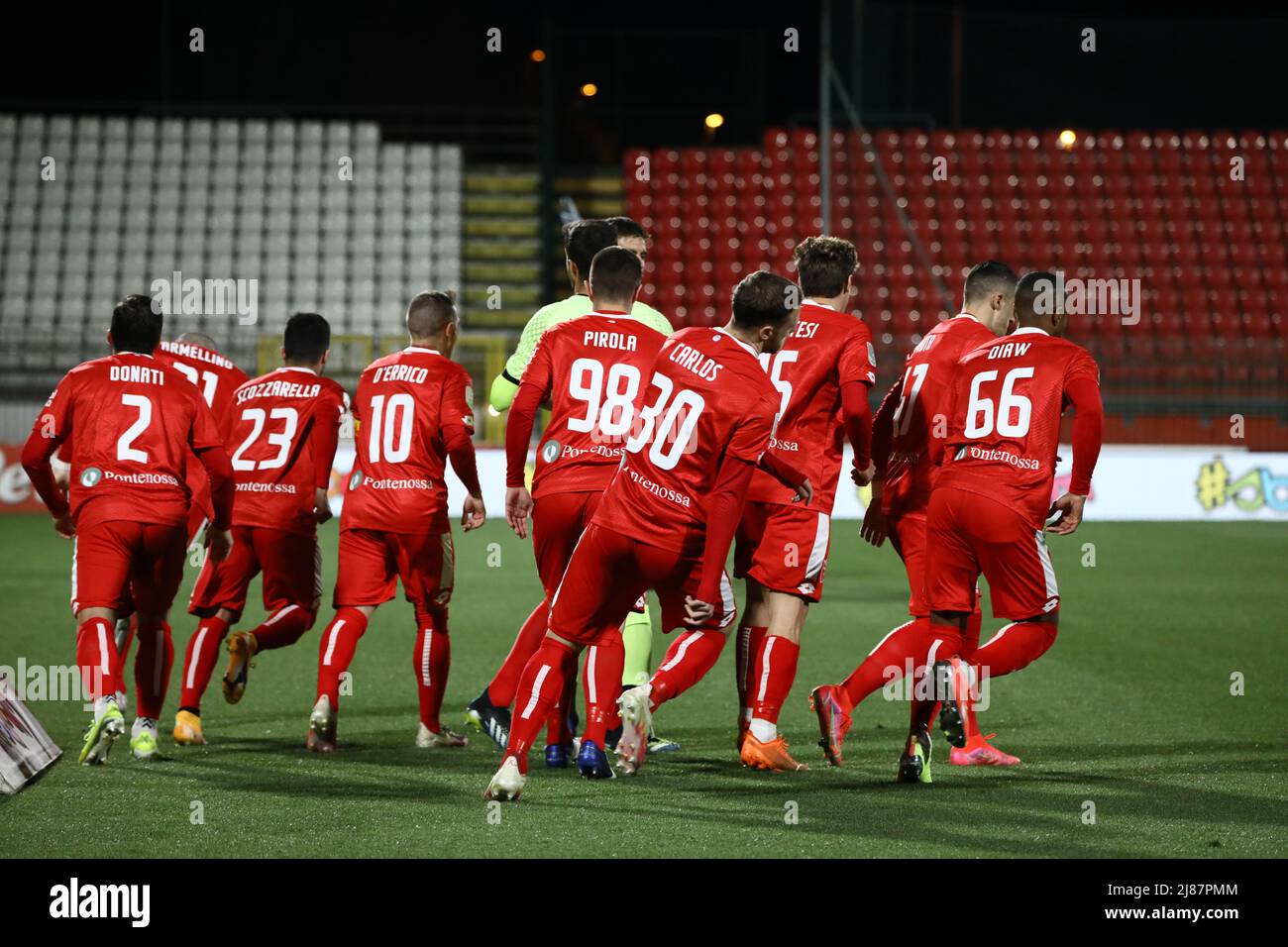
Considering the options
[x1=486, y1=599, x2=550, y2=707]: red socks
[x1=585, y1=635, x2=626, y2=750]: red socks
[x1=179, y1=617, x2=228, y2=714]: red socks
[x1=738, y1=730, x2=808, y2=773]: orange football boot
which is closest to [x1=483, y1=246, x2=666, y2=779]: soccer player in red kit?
[x1=585, y1=635, x2=626, y2=750]: red socks

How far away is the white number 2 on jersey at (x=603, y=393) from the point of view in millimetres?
6070

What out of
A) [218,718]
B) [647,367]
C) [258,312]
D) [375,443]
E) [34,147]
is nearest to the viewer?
[647,367]

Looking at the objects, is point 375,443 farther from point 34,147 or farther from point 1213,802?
A: point 34,147

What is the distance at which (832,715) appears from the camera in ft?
19.9

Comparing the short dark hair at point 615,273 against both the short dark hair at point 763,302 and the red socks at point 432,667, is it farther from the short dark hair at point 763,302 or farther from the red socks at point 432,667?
the red socks at point 432,667

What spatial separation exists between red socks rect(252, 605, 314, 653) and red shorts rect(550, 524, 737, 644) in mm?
1939

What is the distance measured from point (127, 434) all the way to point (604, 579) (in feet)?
6.75

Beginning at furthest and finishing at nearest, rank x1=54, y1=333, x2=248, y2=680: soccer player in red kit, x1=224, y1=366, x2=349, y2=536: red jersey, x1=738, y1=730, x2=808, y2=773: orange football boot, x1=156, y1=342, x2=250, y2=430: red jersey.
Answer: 1. x1=156, y1=342, x2=250, y2=430: red jersey
2. x1=54, y1=333, x2=248, y2=680: soccer player in red kit
3. x1=224, y1=366, x2=349, y2=536: red jersey
4. x1=738, y1=730, x2=808, y2=773: orange football boot

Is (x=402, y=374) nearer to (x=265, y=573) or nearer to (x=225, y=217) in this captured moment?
Result: (x=265, y=573)

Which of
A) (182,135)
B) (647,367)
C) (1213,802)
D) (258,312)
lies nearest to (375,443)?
(647,367)

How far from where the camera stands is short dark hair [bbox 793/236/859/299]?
6.52m

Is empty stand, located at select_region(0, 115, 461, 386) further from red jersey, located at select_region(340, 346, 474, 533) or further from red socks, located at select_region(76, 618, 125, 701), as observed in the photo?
red socks, located at select_region(76, 618, 125, 701)

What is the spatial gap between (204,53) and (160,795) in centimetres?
2193

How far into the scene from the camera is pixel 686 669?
6.19m
